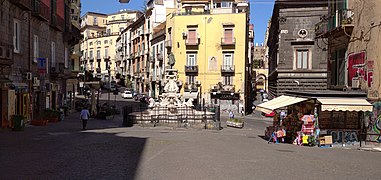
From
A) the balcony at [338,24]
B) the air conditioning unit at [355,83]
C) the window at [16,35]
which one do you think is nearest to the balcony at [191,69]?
the balcony at [338,24]

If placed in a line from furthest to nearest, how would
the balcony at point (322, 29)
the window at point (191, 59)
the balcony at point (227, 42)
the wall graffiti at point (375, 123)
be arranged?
the window at point (191, 59), the balcony at point (227, 42), the balcony at point (322, 29), the wall graffiti at point (375, 123)

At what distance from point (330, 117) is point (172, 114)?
35.7 ft

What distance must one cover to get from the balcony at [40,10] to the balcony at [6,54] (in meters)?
5.48

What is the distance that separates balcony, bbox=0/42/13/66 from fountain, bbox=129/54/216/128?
8.05 m

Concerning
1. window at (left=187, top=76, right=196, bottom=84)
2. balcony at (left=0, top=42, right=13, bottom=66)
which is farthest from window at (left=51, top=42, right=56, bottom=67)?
window at (left=187, top=76, right=196, bottom=84)

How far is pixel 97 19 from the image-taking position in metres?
103

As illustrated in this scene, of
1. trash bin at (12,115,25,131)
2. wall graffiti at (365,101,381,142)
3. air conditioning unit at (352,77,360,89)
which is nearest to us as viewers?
wall graffiti at (365,101,381,142)

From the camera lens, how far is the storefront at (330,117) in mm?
16375

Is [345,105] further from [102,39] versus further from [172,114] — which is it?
[102,39]

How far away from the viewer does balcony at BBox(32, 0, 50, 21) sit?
24984mm

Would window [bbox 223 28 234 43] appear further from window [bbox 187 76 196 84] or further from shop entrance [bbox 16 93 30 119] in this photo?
shop entrance [bbox 16 93 30 119]

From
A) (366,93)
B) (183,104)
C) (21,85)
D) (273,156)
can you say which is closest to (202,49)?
(183,104)

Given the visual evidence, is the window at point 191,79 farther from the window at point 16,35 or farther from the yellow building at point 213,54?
the window at point 16,35

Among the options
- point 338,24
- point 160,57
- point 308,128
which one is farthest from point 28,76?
point 160,57
